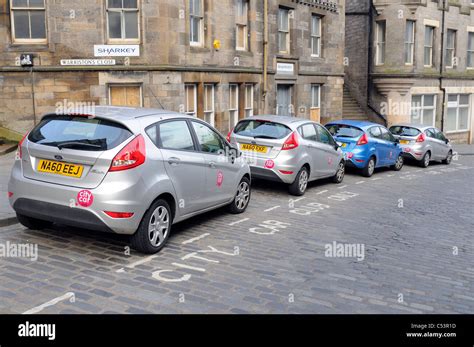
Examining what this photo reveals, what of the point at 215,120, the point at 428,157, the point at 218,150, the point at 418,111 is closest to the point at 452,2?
the point at 418,111

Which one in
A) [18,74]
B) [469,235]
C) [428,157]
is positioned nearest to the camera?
[469,235]

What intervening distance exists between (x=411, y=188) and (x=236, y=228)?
764 centimetres

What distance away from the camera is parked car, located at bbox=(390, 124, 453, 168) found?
66.6ft

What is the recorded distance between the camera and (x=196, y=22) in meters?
18.3

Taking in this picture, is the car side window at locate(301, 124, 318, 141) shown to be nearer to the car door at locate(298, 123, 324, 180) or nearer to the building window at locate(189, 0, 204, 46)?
the car door at locate(298, 123, 324, 180)

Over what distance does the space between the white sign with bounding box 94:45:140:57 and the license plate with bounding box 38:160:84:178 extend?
10.2 m

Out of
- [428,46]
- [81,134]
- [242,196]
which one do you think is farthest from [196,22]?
[428,46]

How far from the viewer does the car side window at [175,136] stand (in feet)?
24.1

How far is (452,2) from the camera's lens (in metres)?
32.9

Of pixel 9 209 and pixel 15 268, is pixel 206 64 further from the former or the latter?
pixel 15 268

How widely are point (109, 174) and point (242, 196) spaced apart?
3.71 m

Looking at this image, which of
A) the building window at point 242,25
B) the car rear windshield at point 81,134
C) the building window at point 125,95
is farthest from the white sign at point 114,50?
the car rear windshield at point 81,134

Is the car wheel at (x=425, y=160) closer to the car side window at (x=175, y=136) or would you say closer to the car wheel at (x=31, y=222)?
the car side window at (x=175, y=136)

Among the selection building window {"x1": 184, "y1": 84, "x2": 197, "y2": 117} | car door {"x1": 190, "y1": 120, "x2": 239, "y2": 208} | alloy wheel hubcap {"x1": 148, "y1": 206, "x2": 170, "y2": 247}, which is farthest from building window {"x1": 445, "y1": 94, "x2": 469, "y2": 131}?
alloy wheel hubcap {"x1": 148, "y1": 206, "x2": 170, "y2": 247}
